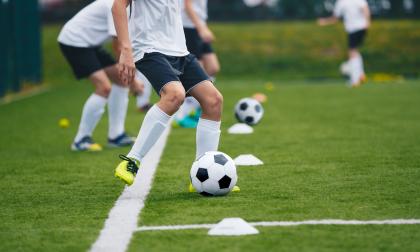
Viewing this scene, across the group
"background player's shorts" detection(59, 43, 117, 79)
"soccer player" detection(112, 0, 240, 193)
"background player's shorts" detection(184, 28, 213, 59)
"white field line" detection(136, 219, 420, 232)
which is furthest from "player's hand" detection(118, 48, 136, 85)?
"background player's shorts" detection(184, 28, 213, 59)

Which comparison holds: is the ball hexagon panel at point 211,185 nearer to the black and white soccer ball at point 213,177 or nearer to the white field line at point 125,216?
the black and white soccer ball at point 213,177

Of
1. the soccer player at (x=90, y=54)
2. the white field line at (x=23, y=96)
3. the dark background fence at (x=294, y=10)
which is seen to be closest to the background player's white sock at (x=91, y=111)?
the soccer player at (x=90, y=54)

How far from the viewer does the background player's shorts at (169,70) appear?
594 centimetres

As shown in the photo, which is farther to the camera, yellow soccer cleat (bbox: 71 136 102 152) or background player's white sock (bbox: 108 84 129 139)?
background player's white sock (bbox: 108 84 129 139)

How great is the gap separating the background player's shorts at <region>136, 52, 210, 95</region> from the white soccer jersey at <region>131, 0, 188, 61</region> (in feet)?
0.17

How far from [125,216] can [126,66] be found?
3.85 feet

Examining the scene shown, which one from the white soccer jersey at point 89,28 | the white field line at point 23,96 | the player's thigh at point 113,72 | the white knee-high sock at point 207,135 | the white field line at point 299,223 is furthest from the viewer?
the white field line at point 23,96

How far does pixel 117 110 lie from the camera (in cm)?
926

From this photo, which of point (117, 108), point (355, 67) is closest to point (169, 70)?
point (117, 108)

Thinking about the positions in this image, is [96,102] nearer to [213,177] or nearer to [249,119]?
[249,119]

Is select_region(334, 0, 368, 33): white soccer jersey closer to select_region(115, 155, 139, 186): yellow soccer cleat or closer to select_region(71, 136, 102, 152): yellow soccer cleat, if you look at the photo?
select_region(71, 136, 102, 152): yellow soccer cleat

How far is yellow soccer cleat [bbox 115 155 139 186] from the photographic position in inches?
229

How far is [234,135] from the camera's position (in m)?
10.0

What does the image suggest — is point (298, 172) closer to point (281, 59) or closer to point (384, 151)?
point (384, 151)
